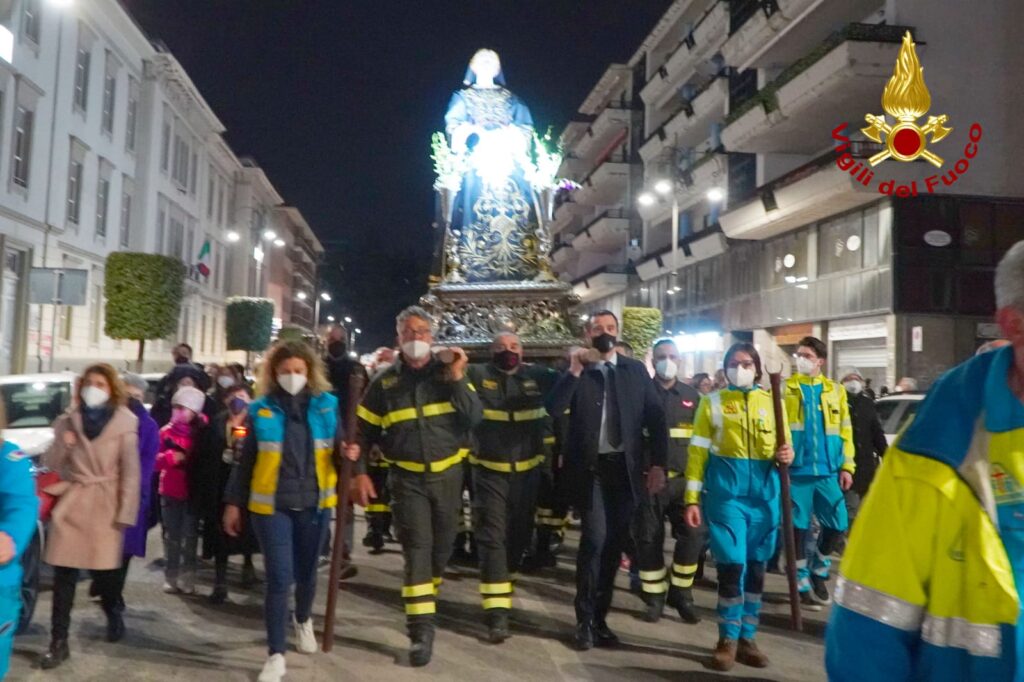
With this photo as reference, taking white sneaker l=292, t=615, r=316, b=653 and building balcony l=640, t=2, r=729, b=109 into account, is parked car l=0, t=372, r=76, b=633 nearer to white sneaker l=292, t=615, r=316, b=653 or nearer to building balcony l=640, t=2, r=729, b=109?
white sneaker l=292, t=615, r=316, b=653

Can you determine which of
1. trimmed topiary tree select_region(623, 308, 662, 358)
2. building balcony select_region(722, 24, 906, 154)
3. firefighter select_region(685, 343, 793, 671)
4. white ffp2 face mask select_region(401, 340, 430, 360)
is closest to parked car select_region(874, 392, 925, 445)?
firefighter select_region(685, 343, 793, 671)

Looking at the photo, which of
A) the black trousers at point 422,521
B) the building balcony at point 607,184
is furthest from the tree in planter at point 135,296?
the building balcony at point 607,184

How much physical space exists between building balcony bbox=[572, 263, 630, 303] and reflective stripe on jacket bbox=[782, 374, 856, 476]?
126 feet

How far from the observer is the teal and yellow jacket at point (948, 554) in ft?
6.64

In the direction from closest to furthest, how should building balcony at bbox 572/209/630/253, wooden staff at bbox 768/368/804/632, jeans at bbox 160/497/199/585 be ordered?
wooden staff at bbox 768/368/804/632 < jeans at bbox 160/497/199/585 < building balcony at bbox 572/209/630/253

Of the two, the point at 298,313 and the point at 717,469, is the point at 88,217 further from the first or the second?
the point at 298,313

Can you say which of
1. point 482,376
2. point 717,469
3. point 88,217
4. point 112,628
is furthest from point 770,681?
point 88,217

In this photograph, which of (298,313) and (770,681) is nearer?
(770,681)

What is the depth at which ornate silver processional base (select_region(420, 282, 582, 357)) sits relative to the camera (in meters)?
11.2

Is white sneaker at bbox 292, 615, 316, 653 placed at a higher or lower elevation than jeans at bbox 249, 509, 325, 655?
lower

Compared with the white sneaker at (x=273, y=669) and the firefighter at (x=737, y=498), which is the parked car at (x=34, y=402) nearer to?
the white sneaker at (x=273, y=669)

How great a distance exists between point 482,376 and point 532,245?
5.02m

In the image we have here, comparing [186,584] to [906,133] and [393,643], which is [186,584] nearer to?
[393,643]

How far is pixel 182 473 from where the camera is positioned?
766 centimetres
